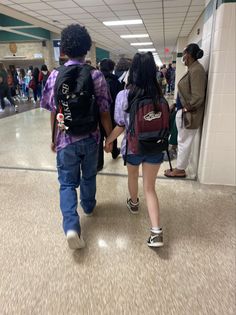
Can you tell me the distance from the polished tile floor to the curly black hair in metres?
1.34

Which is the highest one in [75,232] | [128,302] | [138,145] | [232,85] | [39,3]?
[39,3]

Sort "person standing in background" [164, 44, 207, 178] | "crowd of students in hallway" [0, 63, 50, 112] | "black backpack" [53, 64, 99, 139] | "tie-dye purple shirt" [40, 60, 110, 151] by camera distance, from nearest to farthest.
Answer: "black backpack" [53, 64, 99, 139] → "tie-dye purple shirt" [40, 60, 110, 151] → "person standing in background" [164, 44, 207, 178] → "crowd of students in hallway" [0, 63, 50, 112]

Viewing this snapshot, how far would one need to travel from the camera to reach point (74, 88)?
1621mm

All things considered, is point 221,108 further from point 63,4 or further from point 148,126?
point 63,4

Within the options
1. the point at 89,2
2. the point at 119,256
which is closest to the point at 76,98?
the point at 119,256

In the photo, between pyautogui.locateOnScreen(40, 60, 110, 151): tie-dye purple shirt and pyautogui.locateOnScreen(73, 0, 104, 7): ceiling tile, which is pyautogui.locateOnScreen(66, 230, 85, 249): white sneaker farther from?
pyautogui.locateOnScreen(73, 0, 104, 7): ceiling tile

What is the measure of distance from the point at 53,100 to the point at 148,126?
2.20 feet

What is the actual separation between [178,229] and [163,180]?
95 centimetres

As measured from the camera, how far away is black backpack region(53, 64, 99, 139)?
5.28 ft

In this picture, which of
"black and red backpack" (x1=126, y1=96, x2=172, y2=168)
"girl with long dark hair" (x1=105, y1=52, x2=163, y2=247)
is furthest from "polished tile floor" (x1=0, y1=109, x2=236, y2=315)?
"black and red backpack" (x1=126, y1=96, x2=172, y2=168)

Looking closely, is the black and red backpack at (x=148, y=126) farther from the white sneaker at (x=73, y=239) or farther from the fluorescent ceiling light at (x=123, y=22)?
the fluorescent ceiling light at (x=123, y=22)

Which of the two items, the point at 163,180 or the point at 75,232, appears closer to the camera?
the point at 75,232

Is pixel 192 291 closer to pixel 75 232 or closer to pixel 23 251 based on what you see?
pixel 75 232

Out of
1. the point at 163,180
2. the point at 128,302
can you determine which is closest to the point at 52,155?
the point at 163,180
